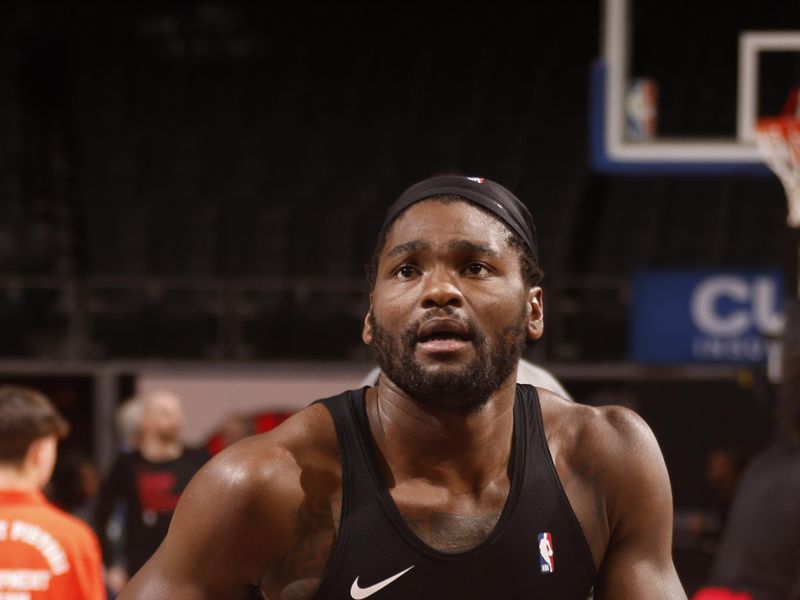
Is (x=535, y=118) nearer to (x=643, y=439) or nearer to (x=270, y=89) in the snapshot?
(x=270, y=89)

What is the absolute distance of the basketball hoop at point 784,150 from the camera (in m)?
7.12

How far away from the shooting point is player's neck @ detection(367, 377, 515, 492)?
1993 mm

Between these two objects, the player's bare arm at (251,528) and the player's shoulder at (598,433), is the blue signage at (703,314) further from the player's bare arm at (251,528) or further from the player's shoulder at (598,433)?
the player's bare arm at (251,528)

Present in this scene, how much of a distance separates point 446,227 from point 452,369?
23 cm

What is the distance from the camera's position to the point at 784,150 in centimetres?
721

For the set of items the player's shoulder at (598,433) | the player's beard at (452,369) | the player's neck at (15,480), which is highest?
the player's beard at (452,369)

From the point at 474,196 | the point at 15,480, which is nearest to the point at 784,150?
the point at 15,480

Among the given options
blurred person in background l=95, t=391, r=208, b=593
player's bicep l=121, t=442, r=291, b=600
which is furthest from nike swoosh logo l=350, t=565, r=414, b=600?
blurred person in background l=95, t=391, r=208, b=593

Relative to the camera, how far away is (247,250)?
11.6 meters

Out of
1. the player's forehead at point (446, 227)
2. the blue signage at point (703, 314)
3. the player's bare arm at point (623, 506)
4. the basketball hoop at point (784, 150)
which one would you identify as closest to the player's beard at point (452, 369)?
the player's forehead at point (446, 227)

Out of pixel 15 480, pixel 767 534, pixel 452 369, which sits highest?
pixel 452 369

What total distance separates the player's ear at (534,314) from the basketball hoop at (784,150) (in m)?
5.38

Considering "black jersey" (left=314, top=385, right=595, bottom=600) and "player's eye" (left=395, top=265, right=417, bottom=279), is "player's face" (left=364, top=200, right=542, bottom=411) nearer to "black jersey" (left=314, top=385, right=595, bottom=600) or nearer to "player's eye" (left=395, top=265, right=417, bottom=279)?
"player's eye" (left=395, top=265, right=417, bottom=279)

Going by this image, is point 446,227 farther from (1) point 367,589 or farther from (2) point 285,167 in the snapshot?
(2) point 285,167
